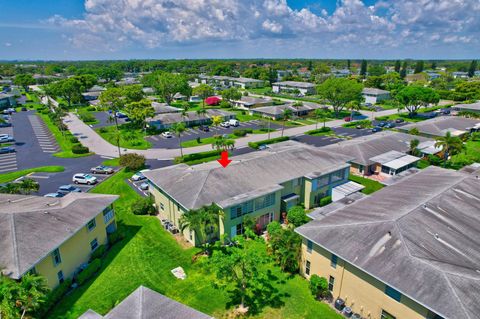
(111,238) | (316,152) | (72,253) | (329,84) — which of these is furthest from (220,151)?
(329,84)

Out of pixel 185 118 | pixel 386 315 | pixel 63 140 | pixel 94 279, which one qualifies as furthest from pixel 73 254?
pixel 185 118

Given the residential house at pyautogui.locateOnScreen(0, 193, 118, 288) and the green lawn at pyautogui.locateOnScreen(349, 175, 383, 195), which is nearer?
the residential house at pyautogui.locateOnScreen(0, 193, 118, 288)

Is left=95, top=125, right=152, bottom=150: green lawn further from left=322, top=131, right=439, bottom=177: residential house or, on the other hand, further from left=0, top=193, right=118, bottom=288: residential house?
left=322, top=131, right=439, bottom=177: residential house

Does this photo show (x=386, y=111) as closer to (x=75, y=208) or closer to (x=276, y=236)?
(x=276, y=236)

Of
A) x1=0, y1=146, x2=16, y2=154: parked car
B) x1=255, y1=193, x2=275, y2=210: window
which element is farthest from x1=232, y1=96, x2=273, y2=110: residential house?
x1=255, y1=193, x2=275, y2=210: window

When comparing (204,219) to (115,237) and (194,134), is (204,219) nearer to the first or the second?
(115,237)

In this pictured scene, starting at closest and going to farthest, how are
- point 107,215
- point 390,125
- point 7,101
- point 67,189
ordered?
point 107,215, point 67,189, point 390,125, point 7,101
